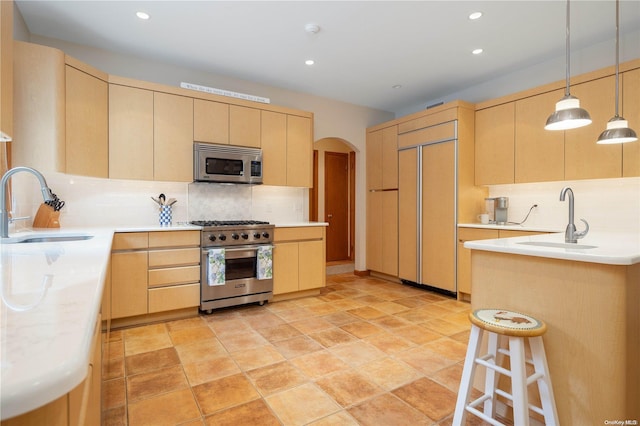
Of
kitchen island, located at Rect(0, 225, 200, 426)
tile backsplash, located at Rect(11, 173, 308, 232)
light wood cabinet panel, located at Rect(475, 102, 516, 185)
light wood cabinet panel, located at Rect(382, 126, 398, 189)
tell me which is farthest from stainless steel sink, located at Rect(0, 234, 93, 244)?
light wood cabinet panel, located at Rect(475, 102, 516, 185)

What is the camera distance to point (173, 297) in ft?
10.9

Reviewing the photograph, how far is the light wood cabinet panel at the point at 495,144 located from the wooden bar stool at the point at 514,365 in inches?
107

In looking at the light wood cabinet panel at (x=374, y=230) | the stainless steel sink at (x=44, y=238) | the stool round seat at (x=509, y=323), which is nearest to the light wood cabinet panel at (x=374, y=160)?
the light wood cabinet panel at (x=374, y=230)

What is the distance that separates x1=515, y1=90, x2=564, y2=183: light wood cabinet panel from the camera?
11.4ft

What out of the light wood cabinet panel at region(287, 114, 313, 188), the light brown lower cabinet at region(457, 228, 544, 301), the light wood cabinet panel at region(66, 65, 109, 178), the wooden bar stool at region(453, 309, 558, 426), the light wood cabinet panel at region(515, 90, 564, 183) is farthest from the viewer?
the light wood cabinet panel at region(287, 114, 313, 188)

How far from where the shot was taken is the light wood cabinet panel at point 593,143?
10.2ft

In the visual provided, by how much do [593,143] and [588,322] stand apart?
2.51 meters

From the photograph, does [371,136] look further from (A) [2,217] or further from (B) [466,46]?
(A) [2,217]

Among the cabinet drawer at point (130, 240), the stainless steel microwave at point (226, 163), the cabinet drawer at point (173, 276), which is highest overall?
the stainless steel microwave at point (226, 163)

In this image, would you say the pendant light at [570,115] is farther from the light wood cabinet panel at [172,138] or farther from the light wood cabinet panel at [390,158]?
the light wood cabinet panel at [172,138]

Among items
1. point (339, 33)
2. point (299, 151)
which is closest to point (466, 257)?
point (299, 151)

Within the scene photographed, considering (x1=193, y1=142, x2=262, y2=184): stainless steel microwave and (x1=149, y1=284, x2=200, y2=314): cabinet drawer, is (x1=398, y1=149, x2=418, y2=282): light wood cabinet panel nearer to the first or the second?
(x1=193, y1=142, x2=262, y2=184): stainless steel microwave

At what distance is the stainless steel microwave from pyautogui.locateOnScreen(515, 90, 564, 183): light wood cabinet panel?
10.0 ft

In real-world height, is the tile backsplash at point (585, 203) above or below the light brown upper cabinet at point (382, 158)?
below
